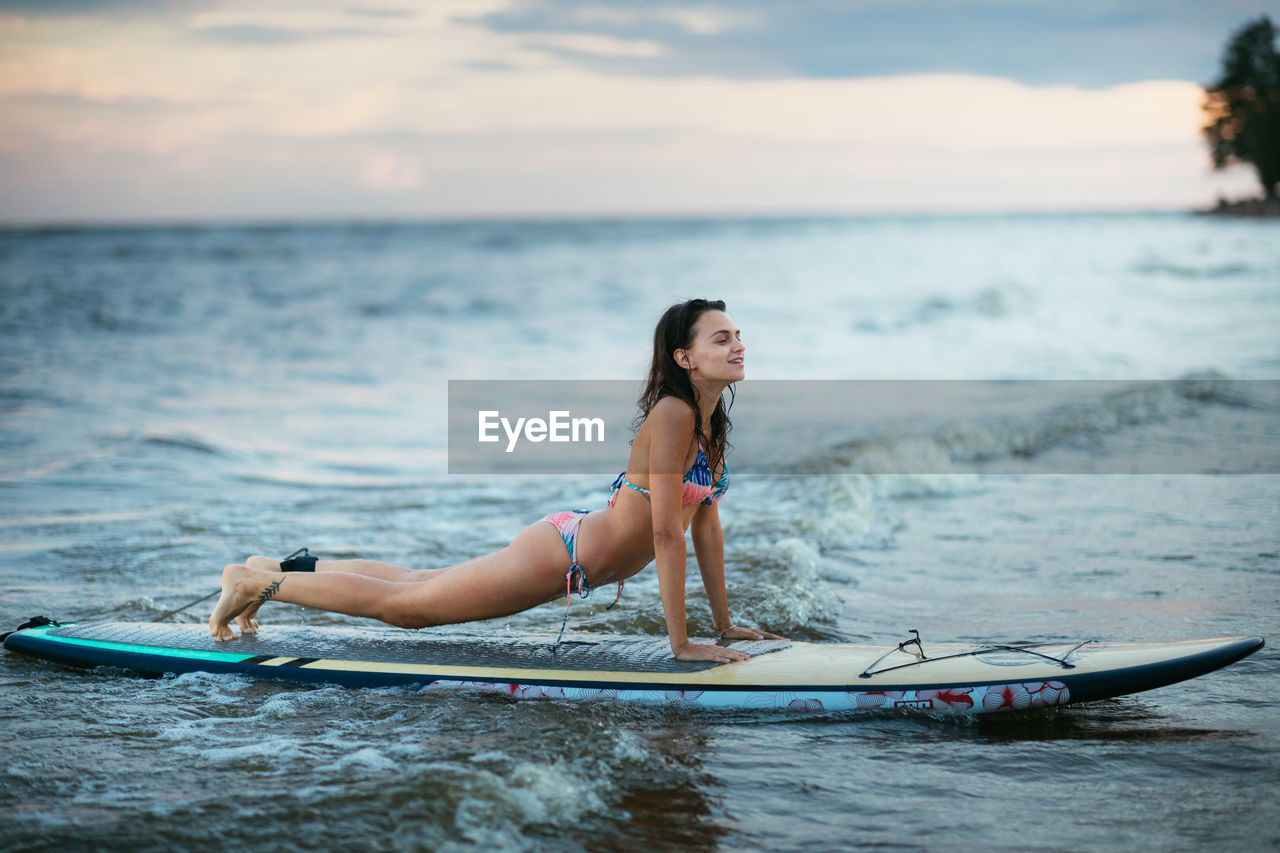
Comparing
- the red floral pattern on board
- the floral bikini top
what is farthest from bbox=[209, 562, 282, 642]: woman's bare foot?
the red floral pattern on board

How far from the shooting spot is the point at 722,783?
3.27 metres

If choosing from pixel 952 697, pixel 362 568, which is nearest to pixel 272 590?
pixel 362 568

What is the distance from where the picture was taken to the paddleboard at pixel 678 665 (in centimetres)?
368

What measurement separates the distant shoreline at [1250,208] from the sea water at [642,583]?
1525 inches

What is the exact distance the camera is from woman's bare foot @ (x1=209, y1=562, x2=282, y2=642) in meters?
4.23

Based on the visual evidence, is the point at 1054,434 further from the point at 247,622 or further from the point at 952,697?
the point at 247,622

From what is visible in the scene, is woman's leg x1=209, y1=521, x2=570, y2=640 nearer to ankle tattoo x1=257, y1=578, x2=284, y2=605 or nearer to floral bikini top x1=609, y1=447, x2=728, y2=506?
ankle tattoo x1=257, y1=578, x2=284, y2=605

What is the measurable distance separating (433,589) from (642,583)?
2.17 meters

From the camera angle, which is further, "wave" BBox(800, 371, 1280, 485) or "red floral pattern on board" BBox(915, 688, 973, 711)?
"wave" BBox(800, 371, 1280, 485)

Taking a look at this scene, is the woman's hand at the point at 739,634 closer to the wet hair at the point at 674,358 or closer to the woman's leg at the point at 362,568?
the wet hair at the point at 674,358

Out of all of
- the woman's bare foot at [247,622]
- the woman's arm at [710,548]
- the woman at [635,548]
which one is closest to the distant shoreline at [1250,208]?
the woman's arm at [710,548]

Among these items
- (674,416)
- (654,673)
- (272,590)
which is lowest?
(654,673)

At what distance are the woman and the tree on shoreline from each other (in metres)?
56.5

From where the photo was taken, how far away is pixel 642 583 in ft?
20.1
